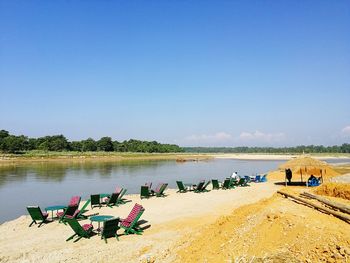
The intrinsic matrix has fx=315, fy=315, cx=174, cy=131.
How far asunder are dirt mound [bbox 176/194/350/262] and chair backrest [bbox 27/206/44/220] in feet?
20.8

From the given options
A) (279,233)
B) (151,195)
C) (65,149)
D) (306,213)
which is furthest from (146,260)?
(65,149)

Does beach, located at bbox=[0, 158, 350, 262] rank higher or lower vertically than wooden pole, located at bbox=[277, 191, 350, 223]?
lower

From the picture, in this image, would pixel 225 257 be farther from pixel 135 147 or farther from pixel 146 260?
pixel 135 147

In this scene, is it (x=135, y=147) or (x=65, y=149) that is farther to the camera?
(x=135, y=147)

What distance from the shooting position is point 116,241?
9.54 metres

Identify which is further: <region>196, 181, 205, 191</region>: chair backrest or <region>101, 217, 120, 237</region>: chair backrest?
<region>196, 181, 205, 191</region>: chair backrest

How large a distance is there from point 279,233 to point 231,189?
49.3 feet

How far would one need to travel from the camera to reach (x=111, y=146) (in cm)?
12581

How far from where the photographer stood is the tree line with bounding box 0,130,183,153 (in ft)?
298

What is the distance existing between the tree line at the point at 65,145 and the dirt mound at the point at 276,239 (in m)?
93.6

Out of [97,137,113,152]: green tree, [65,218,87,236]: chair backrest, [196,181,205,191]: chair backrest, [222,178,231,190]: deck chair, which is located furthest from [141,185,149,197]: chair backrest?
[97,137,113,152]: green tree

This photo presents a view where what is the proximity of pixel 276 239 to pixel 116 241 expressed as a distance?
4931 mm

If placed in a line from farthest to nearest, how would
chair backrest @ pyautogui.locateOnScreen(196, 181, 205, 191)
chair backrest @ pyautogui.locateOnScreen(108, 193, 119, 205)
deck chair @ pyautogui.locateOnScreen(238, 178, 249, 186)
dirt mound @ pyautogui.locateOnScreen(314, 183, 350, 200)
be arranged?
deck chair @ pyautogui.locateOnScreen(238, 178, 249, 186) → chair backrest @ pyautogui.locateOnScreen(196, 181, 205, 191) → chair backrest @ pyautogui.locateOnScreen(108, 193, 119, 205) → dirt mound @ pyautogui.locateOnScreen(314, 183, 350, 200)

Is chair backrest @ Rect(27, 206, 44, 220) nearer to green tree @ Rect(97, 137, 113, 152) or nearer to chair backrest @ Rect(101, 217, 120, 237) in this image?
chair backrest @ Rect(101, 217, 120, 237)
